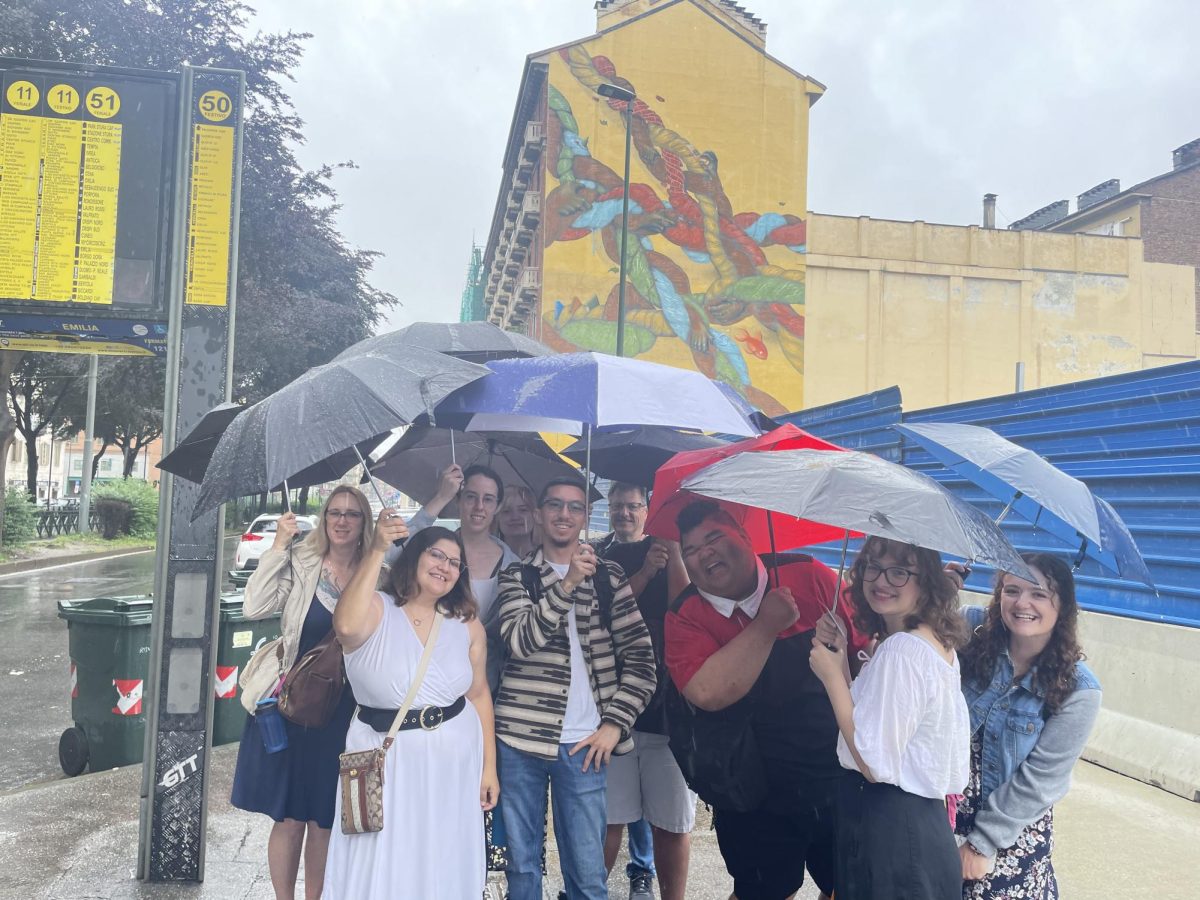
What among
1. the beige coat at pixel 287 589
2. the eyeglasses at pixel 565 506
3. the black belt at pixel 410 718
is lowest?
the black belt at pixel 410 718

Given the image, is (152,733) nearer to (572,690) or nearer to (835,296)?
(572,690)

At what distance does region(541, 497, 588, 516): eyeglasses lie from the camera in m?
3.74

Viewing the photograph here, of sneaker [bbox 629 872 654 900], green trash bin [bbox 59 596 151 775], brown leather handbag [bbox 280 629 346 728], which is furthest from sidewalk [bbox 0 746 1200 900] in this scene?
brown leather handbag [bbox 280 629 346 728]

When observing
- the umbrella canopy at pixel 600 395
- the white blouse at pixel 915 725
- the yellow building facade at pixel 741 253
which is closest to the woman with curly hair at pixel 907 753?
the white blouse at pixel 915 725

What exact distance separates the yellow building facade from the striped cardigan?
2826 cm

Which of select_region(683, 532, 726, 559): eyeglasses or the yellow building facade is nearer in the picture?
select_region(683, 532, 726, 559): eyeglasses

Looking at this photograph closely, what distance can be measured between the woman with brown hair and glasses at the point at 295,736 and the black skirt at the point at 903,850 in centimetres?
195

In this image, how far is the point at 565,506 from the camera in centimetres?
374

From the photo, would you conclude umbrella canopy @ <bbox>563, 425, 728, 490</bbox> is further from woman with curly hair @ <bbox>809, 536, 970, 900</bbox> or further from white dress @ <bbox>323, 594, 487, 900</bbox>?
woman with curly hair @ <bbox>809, 536, 970, 900</bbox>

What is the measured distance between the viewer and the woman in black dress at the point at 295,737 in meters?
3.73

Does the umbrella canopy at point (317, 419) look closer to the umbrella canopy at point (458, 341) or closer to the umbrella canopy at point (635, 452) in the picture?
the umbrella canopy at point (458, 341)

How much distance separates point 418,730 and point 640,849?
5.71ft

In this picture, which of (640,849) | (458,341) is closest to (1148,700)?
(640,849)

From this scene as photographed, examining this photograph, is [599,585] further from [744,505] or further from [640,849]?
[640,849]
